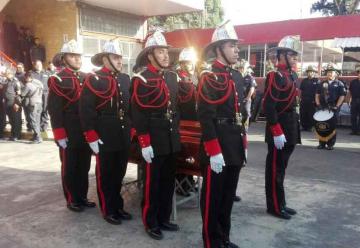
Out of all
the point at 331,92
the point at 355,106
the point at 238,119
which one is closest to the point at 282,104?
the point at 238,119

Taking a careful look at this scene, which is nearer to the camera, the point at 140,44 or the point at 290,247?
the point at 290,247

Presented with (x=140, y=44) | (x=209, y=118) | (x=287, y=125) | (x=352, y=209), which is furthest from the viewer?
Result: (x=140, y=44)

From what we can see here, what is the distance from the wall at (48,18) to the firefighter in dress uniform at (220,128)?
1188cm

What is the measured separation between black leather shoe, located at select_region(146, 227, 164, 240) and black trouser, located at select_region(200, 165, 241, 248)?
515 mm

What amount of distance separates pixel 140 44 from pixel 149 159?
14407 millimetres

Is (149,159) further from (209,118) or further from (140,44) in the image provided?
(140,44)

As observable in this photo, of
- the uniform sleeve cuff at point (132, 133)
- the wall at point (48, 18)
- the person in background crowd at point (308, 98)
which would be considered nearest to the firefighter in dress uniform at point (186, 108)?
the uniform sleeve cuff at point (132, 133)

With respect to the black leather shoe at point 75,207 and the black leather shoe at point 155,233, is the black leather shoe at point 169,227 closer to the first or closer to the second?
the black leather shoe at point 155,233

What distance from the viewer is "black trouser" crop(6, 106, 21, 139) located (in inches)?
368

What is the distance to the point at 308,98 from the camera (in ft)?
35.9

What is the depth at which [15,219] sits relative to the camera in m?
4.17

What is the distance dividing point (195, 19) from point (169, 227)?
31933mm

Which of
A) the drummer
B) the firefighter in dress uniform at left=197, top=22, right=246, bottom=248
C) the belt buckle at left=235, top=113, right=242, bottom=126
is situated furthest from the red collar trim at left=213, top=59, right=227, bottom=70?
the drummer

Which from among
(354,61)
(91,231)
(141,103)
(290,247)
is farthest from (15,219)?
(354,61)
